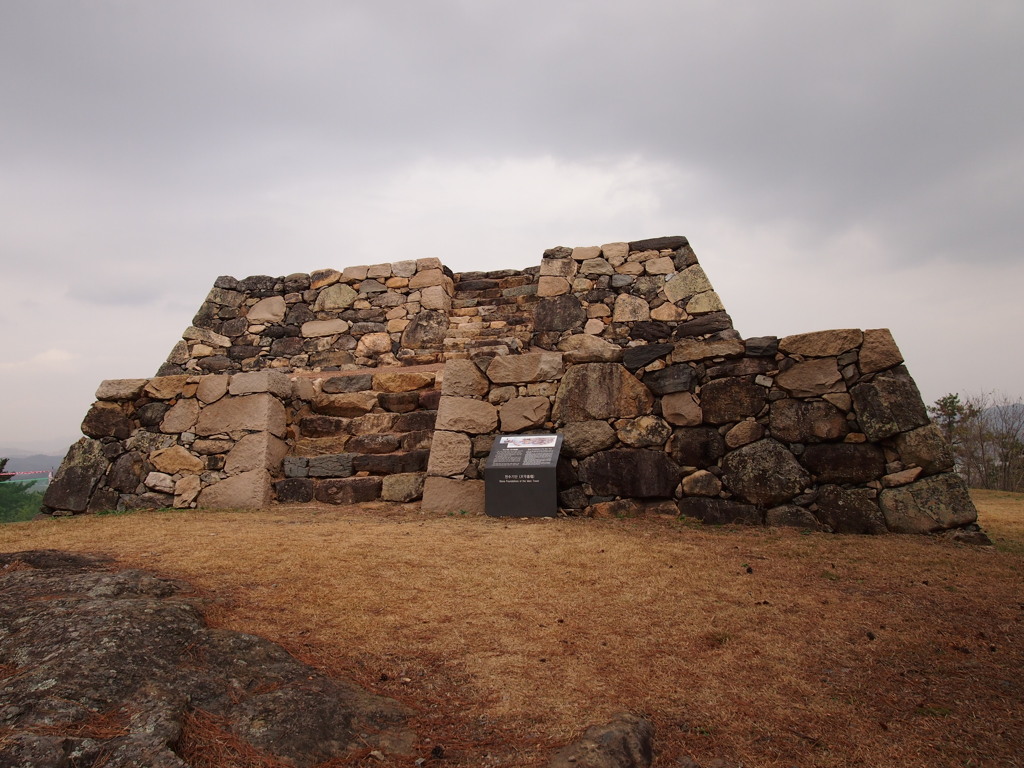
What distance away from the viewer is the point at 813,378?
5.69 m

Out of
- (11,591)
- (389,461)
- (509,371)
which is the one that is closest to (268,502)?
(389,461)

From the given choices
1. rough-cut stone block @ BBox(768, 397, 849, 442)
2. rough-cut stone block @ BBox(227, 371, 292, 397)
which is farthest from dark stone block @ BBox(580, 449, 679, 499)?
rough-cut stone block @ BBox(227, 371, 292, 397)

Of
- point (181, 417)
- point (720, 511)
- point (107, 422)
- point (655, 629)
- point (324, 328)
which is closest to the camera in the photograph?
point (655, 629)

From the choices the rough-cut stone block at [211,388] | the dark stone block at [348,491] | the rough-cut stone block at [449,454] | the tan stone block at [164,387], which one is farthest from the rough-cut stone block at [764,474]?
the tan stone block at [164,387]

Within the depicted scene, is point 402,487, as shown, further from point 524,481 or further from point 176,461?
point 176,461

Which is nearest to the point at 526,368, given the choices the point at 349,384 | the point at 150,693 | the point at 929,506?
the point at 349,384

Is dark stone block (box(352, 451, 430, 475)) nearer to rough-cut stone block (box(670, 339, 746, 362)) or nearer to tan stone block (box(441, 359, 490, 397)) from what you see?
tan stone block (box(441, 359, 490, 397))

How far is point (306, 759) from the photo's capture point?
187cm

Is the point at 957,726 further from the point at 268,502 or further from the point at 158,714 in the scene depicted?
the point at 268,502

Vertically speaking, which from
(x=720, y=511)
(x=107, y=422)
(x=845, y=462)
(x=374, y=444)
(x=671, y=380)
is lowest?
(x=720, y=511)

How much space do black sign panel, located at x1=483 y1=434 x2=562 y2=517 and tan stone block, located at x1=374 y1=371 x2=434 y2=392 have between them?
249cm

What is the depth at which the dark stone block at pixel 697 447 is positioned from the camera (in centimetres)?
585

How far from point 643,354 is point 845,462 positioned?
2118 mm

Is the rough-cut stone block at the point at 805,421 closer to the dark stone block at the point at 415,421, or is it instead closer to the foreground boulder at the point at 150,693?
the dark stone block at the point at 415,421
